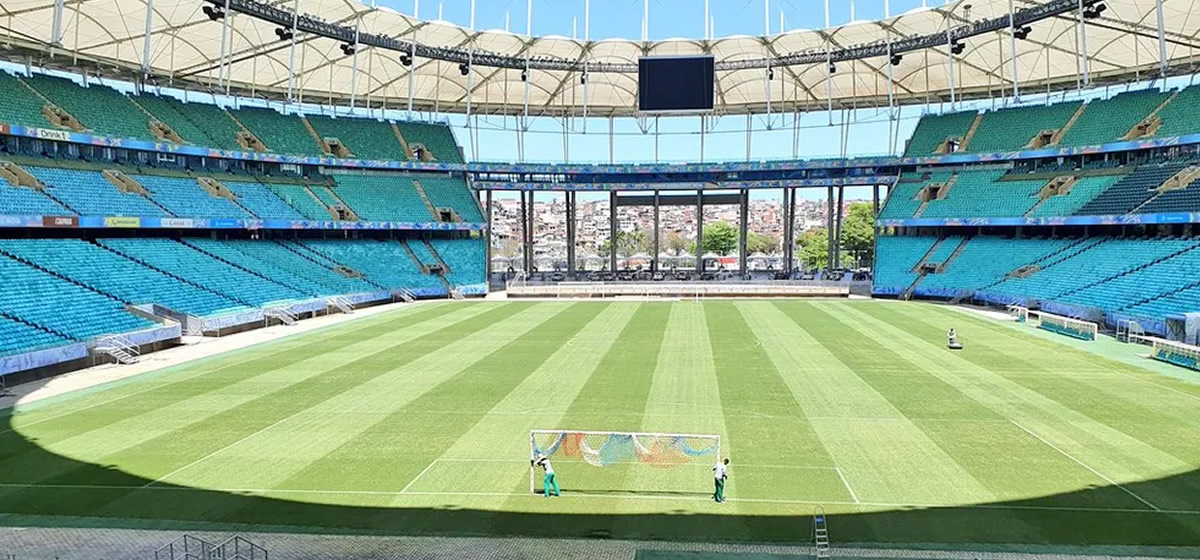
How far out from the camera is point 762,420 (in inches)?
707

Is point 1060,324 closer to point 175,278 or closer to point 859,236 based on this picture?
point 175,278

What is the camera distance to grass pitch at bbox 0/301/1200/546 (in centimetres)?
1223

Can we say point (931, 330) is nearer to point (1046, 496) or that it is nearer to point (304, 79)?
point (1046, 496)

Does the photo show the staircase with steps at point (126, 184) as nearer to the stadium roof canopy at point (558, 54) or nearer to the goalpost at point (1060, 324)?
the stadium roof canopy at point (558, 54)

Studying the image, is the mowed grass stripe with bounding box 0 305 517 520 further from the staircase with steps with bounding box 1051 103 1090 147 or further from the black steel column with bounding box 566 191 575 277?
the staircase with steps with bounding box 1051 103 1090 147

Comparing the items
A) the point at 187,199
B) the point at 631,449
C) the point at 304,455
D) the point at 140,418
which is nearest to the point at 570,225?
the point at 187,199

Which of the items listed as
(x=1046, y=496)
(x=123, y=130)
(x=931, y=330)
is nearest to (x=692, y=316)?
(x=931, y=330)

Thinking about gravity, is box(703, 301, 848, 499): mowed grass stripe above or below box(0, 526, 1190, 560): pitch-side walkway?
above

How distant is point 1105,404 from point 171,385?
2702 cm

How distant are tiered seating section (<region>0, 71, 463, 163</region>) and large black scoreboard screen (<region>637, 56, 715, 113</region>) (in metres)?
18.1

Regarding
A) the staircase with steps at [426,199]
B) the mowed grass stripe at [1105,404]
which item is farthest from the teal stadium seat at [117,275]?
the mowed grass stripe at [1105,404]

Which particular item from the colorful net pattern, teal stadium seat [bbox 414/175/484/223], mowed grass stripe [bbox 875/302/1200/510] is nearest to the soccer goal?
the colorful net pattern

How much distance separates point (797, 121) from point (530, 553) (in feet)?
200

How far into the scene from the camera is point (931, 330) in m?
33.2
